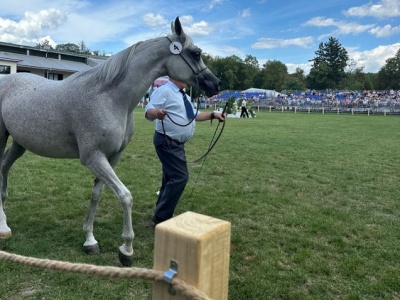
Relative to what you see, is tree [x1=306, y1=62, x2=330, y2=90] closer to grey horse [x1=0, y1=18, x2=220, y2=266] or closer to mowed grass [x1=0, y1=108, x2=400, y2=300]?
mowed grass [x1=0, y1=108, x2=400, y2=300]

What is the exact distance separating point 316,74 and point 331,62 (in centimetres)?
843

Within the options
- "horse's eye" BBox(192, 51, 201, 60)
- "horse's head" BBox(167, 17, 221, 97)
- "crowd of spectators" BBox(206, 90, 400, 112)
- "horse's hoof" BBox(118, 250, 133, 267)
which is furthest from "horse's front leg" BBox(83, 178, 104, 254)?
"crowd of spectators" BBox(206, 90, 400, 112)

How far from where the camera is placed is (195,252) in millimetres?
1247

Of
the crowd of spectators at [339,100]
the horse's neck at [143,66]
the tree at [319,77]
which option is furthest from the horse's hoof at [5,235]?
the tree at [319,77]

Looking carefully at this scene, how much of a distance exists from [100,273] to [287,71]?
104 meters

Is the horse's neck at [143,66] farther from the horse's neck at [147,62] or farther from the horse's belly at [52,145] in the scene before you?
the horse's belly at [52,145]

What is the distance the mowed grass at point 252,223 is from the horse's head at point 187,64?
73.8 inches

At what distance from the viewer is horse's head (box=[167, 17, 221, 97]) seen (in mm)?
3637

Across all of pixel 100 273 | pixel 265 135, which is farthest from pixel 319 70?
pixel 100 273

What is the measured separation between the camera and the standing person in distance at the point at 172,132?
4.42 metres

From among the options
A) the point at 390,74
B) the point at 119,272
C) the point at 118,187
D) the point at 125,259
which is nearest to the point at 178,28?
the point at 118,187

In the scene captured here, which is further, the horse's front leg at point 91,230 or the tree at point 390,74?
the tree at point 390,74

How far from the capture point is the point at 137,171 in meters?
8.07

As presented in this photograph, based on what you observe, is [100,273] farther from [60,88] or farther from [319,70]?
[319,70]
